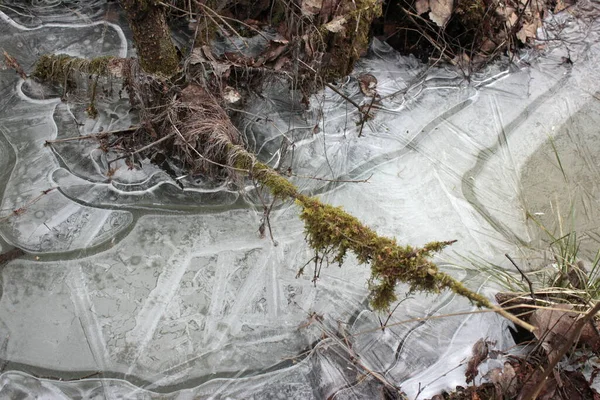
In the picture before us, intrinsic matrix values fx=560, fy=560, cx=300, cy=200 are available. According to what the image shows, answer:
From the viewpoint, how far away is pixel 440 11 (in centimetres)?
301

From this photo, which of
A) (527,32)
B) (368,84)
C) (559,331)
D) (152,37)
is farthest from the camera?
(527,32)

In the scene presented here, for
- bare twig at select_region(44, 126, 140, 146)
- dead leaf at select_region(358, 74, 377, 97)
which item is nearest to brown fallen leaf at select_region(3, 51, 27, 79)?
bare twig at select_region(44, 126, 140, 146)

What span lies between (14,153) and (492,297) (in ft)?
7.03

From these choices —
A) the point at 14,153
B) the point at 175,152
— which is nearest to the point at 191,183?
the point at 175,152

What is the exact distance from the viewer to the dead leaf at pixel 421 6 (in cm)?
300

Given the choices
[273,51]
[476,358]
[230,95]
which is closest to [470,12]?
[273,51]

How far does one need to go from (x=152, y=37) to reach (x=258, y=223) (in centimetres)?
91

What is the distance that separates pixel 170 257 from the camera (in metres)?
2.27

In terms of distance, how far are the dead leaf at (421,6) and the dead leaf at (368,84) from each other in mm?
432

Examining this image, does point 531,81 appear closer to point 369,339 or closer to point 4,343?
point 369,339

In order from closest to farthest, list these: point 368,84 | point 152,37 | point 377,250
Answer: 1. point 377,250
2. point 152,37
3. point 368,84

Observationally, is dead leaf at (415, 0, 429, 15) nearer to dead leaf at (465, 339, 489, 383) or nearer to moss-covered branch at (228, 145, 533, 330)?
moss-covered branch at (228, 145, 533, 330)

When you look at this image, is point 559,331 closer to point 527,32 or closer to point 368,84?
point 368,84

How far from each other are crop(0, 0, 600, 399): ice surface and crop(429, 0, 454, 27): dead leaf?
0.28 meters
